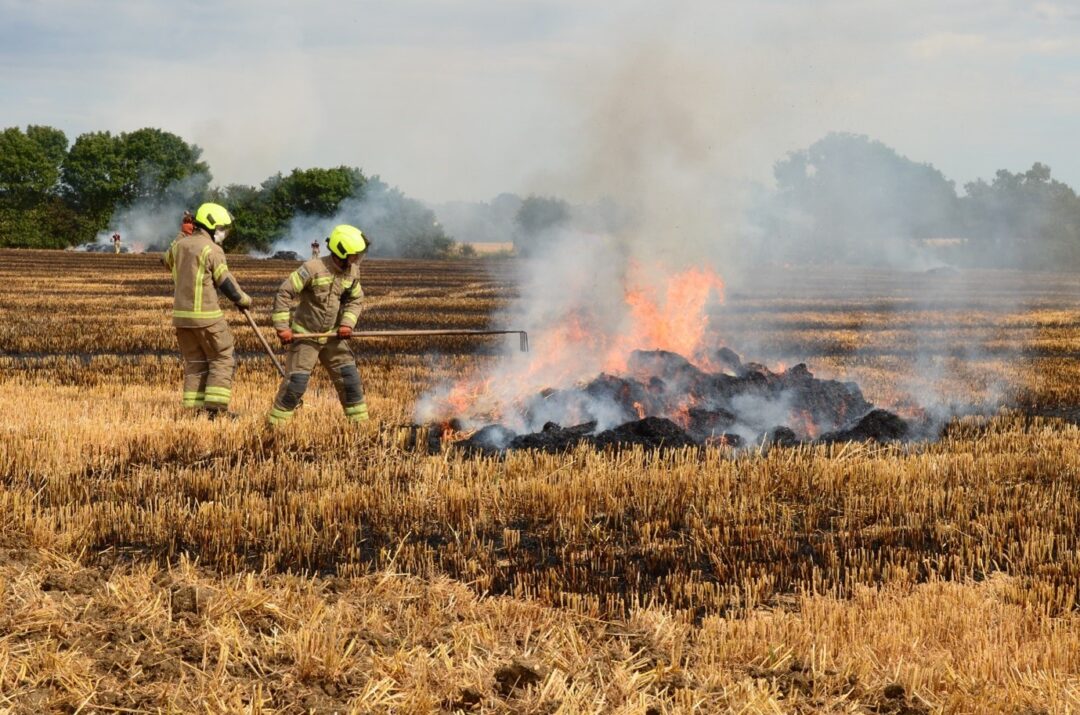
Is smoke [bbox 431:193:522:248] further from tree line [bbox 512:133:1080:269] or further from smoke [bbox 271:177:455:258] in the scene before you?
tree line [bbox 512:133:1080:269]

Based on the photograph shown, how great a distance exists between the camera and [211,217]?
10867 mm

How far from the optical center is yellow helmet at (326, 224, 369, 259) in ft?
32.3

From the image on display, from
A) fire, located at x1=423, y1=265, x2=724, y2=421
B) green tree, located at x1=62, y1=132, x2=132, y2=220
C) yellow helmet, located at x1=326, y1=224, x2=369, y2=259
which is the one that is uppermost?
green tree, located at x1=62, y1=132, x2=132, y2=220

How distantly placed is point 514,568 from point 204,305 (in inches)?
218

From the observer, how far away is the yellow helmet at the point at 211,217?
1080cm

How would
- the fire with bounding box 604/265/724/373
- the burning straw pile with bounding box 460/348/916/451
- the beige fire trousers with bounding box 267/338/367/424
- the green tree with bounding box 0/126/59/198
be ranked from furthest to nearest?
the green tree with bounding box 0/126/59/198 < the fire with bounding box 604/265/724/373 < the burning straw pile with bounding box 460/348/916/451 < the beige fire trousers with bounding box 267/338/367/424

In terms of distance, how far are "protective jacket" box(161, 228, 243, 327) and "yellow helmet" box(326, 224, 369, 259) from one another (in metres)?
1.34

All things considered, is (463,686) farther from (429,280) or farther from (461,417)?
(429,280)

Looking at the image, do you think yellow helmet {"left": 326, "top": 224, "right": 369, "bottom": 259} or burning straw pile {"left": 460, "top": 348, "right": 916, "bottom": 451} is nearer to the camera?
yellow helmet {"left": 326, "top": 224, "right": 369, "bottom": 259}

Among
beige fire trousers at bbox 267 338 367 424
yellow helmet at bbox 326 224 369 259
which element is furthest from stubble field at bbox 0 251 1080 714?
yellow helmet at bbox 326 224 369 259

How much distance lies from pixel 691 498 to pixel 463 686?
146 inches

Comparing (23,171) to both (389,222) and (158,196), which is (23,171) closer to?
(158,196)

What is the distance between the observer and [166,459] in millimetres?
9203

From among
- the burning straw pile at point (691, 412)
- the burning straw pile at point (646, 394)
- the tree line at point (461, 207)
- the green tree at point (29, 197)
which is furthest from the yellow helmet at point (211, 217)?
the green tree at point (29, 197)
